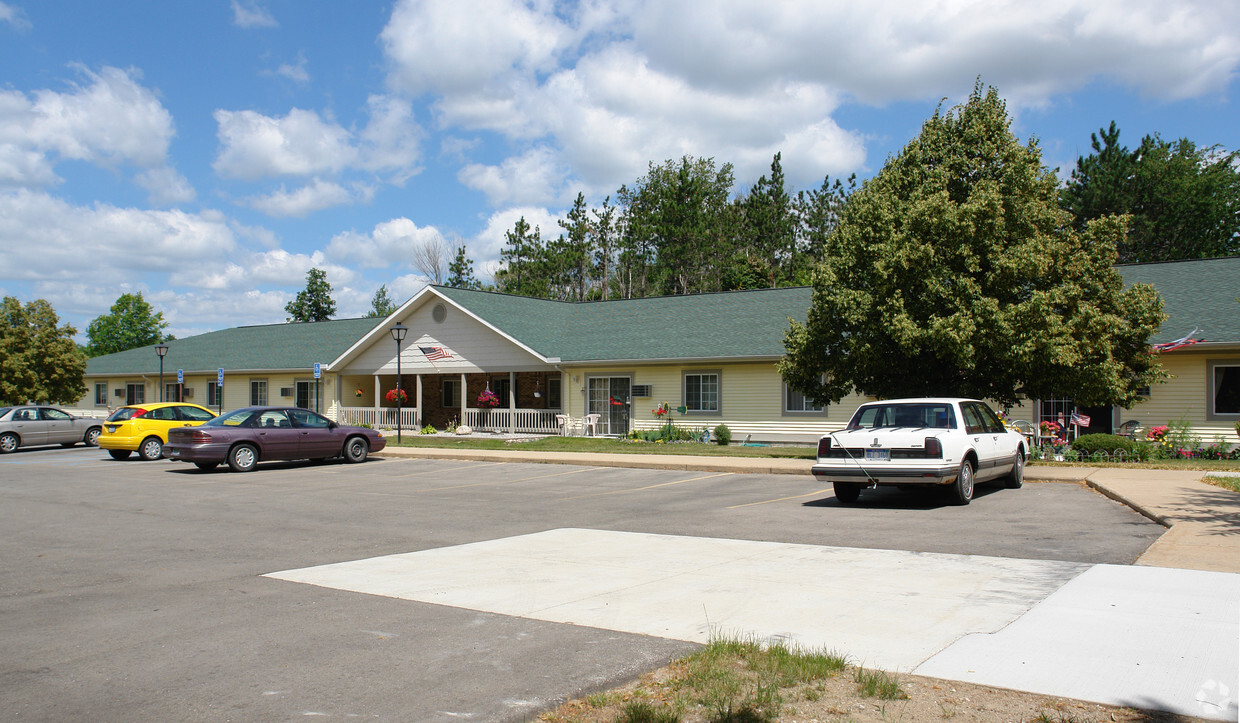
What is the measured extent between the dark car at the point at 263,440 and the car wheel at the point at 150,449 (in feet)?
14.5

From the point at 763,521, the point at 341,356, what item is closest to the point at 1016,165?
the point at 763,521

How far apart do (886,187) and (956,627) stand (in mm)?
16077

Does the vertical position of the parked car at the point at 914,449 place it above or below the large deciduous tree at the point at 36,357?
below

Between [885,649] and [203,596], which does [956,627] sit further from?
[203,596]

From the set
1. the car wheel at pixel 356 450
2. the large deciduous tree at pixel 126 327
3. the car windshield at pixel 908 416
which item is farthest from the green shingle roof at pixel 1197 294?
the large deciduous tree at pixel 126 327

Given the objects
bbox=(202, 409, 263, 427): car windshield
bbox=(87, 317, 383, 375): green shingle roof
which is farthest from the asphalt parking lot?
bbox=(87, 317, 383, 375): green shingle roof

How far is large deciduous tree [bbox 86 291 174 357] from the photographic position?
86625 millimetres

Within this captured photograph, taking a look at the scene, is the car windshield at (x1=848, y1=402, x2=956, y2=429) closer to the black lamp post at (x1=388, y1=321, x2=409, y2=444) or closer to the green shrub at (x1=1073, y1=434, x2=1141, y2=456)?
the green shrub at (x1=1073, y1=434, x2=1141, y2=456)

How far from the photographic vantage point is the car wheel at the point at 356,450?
22359 millimetres

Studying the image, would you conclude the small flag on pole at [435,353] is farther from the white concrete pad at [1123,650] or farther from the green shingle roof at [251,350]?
the white concrete pad at [1123,650]

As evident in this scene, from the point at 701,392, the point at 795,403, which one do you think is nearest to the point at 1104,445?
the point at 795,403

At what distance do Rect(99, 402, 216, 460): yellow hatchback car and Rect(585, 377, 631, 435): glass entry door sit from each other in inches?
489

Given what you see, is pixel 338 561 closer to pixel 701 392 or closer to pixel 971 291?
pixel 971 291

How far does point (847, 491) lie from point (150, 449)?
2024 cm
